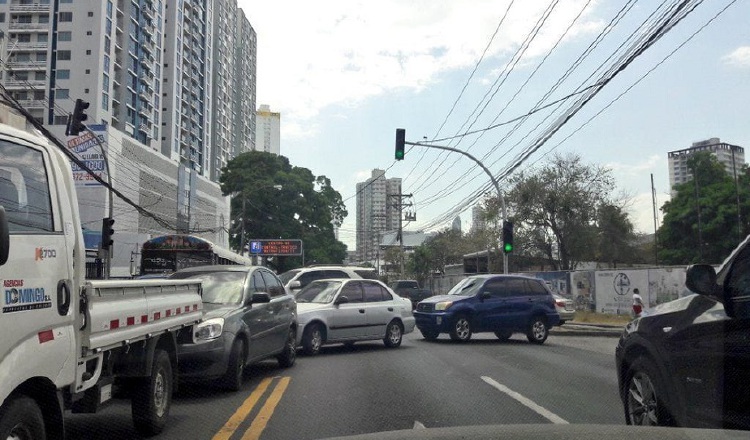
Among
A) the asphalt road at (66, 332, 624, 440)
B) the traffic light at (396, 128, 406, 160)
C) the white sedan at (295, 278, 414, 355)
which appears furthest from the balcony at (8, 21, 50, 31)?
the asphalt road at (66, 332, 624, 440)

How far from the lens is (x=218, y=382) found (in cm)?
859

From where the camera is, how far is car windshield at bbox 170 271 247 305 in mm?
9371

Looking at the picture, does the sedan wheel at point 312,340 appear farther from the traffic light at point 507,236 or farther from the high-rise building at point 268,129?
the high-rise building at point 268,129

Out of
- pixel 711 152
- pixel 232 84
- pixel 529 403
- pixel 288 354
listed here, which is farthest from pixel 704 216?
pixel 232 84

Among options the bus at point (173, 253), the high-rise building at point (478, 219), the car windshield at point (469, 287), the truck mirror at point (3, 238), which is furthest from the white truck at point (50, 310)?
the high-rise building at point (478, 219)

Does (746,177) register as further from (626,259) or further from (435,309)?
(435,309)

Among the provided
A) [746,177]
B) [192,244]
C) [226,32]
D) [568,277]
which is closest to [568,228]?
[568,277]

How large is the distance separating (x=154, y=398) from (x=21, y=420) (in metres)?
2.62

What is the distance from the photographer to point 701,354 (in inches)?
178

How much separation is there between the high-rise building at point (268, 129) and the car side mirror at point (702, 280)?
159m

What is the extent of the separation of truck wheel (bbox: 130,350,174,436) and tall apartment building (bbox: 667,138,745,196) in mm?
56317

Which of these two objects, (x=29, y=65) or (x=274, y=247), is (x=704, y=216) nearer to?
(x=274, y=247)

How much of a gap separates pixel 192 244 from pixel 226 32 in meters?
99.6

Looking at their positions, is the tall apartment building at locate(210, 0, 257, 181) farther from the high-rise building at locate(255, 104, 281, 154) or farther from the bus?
the bus
